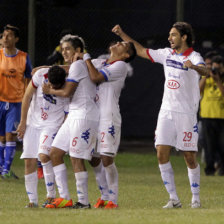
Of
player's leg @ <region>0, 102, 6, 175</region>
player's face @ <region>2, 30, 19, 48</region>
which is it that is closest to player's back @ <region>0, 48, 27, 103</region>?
player's leg @ <region>0, 102, 6, 175</region>

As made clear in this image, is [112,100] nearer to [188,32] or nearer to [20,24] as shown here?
[188,32]

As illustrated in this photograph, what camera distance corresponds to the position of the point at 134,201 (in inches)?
419

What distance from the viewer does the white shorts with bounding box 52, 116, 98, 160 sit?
9.17m

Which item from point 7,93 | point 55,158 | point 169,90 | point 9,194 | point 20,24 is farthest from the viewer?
point 20,24

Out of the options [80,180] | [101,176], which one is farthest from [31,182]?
[101,176]

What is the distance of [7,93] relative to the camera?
1344cm

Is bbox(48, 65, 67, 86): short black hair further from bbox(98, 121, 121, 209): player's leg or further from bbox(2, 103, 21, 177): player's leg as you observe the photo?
bbox(2, 103, 21, 177): player's leg

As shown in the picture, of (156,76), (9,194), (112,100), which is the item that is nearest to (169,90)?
(112,100)

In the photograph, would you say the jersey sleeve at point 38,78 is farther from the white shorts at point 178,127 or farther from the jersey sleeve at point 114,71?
the white shorts at point 178,127

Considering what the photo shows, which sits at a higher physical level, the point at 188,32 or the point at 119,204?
the point at 188,32

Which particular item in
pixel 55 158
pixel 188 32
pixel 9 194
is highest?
pixel 188 32

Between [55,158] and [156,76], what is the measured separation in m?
8.46

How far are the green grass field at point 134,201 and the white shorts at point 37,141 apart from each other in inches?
24.8

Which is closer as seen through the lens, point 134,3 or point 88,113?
point 88,113
